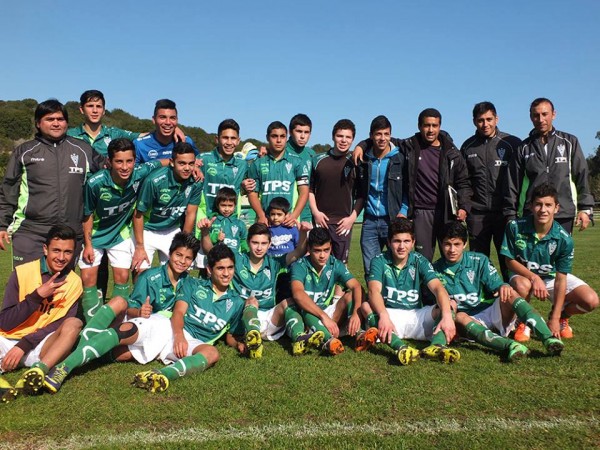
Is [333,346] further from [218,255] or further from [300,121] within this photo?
[300,121]

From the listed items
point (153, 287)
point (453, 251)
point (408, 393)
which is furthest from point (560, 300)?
point (153, 287)

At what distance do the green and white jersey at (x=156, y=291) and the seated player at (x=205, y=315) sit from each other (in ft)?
0.77

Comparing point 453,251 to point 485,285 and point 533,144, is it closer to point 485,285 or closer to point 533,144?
point 485,285

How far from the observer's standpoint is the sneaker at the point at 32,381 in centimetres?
324

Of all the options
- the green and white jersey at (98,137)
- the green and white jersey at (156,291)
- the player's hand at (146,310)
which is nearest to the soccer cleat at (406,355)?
the green and white jersey at (156,291)

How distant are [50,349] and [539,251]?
4.33 m

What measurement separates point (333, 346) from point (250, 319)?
0.74m

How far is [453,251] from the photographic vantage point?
4.73 meters

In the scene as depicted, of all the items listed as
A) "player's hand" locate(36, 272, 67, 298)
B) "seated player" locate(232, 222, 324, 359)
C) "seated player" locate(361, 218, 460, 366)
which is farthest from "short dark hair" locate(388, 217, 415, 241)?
"player's hand" locate(36, 272, 67, 298)

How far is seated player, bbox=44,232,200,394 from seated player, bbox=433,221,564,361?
2435 mm

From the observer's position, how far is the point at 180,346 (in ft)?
12.8

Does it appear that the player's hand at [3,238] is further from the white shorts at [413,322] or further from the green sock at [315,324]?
the white shorts at [413,322]

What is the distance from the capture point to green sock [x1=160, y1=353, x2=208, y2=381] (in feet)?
11.5

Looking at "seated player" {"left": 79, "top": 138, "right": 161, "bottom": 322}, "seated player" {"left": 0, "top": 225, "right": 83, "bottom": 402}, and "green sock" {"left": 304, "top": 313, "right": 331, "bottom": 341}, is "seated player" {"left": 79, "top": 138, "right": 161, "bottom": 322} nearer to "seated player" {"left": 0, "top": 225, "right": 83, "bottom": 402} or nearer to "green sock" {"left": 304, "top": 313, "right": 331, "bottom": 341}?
"seated player" {"left": 0, "top": 225, "right": 83, "bottom": 402}
